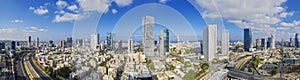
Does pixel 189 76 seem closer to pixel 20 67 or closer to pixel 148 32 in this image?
pixel 148 32

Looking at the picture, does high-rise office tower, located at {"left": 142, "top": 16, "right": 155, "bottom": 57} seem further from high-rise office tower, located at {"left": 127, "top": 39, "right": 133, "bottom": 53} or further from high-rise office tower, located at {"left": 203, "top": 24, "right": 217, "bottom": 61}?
high-rise office tower, located at {"left": 203, "top": 24, "right": 217, "bottom": 61}

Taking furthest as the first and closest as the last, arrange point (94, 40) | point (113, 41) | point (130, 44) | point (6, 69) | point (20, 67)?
point (20, 67), point (6, 69), point (130, 44), point (113, 41), point (94, 40)

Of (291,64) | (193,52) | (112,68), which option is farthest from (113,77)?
(291,64)

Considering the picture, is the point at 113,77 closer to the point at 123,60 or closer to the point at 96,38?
the point at 123,60

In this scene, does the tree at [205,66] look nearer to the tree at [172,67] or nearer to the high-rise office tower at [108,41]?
the tree at [172,67]

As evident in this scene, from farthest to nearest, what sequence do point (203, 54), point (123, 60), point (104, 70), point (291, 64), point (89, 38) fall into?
point (291, 64), point (203, 54), point (123, 60), point (104, 70), point (89, 38)

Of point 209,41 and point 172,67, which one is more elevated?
point 209,41

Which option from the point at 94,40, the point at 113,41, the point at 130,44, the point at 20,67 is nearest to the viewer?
the point at 94,40

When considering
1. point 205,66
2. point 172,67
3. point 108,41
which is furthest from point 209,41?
point 108,41
